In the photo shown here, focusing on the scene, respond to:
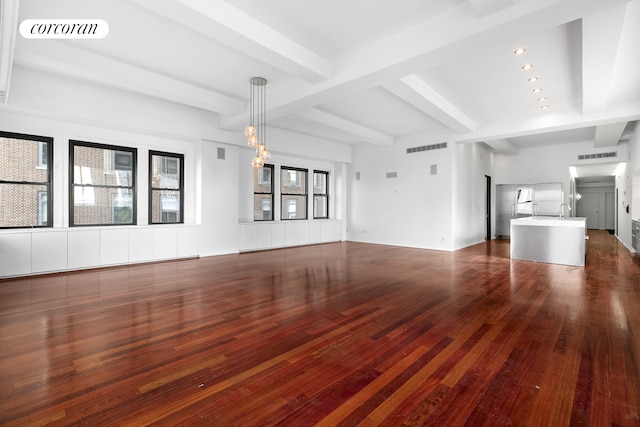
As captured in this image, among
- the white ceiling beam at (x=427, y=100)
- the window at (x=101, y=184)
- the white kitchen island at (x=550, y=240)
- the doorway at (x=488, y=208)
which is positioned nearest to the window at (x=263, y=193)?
the window at (x=101, y=184)

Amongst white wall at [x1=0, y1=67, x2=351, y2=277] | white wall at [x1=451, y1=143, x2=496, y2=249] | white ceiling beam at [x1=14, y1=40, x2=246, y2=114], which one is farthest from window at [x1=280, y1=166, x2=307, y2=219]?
white wall at [x1=451, y1=143, x2=496, y2=249]

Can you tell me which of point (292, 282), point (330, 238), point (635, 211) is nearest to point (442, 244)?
point (330, 238)

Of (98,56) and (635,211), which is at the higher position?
(98,56)

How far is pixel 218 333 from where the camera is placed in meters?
2.97

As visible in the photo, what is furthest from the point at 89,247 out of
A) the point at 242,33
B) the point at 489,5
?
the point at 489,5

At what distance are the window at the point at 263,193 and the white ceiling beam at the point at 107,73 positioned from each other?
3095mm

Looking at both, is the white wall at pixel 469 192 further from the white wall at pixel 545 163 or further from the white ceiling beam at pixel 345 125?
the white ceiling beam at pixel 345 125

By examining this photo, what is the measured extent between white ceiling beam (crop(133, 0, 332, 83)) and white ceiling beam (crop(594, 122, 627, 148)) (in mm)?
→ 7355

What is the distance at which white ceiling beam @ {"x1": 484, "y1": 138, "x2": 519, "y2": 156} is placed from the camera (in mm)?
9938

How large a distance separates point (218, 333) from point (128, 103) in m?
5.19

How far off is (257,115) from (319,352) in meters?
5.06

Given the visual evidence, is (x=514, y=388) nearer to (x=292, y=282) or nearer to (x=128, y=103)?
(x=292, y=282)

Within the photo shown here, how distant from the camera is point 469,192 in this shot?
31.6 ft

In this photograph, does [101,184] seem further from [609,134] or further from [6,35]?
[609,134]
